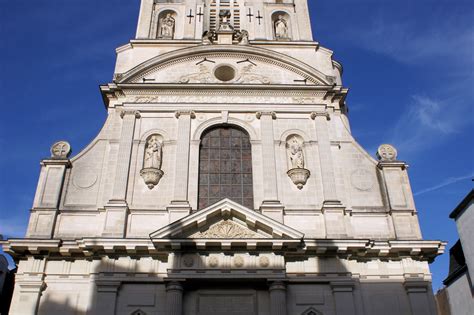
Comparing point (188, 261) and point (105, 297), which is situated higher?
point (188, 261)

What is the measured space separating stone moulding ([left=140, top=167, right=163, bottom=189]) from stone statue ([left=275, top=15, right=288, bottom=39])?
9.02 meters

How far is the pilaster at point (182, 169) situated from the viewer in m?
15.2

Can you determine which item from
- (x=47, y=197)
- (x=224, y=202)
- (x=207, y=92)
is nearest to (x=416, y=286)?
(x=224, y=202)

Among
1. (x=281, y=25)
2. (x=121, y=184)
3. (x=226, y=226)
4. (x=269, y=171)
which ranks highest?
(x=281, y=25)

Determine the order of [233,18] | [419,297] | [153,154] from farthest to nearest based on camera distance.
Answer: [233,18] → [153,154] → [419,297]

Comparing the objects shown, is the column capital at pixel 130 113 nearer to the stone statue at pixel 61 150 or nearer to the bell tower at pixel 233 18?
the stone statue at pixel 61 150

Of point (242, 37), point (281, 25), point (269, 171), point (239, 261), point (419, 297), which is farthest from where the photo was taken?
point (281, 25)

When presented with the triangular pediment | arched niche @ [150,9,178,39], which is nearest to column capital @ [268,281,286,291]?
the triangular pediment

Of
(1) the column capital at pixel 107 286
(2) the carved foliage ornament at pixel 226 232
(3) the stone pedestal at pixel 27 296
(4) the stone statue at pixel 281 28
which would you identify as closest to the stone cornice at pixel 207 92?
(4) the stone statue at pixel 281 28

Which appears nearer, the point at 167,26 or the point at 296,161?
the point at 296,161

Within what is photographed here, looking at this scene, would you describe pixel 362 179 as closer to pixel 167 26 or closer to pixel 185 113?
pixel 185 113

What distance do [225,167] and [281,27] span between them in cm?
833

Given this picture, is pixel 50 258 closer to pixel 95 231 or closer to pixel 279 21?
pixel 95 231

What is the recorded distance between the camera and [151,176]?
1590cm
